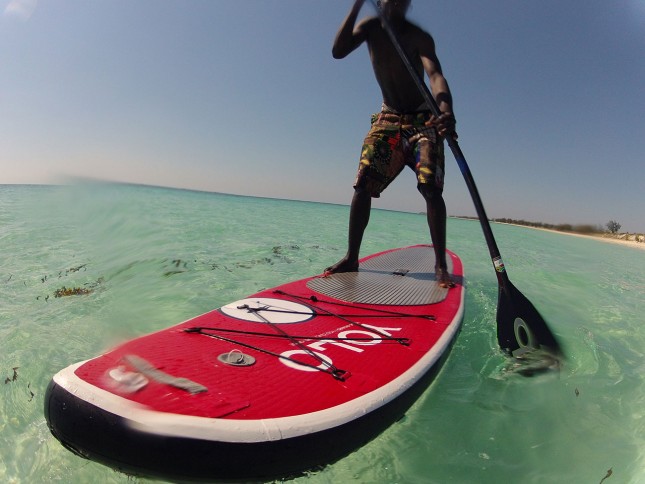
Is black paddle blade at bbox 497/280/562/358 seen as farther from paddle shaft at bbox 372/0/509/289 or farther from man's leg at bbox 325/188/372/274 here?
man's leg at bbox 325/188/372/274

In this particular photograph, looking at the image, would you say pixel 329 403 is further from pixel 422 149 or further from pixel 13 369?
pixel 422 149

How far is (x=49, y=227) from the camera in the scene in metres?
9.54

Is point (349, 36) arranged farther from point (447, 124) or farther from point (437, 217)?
point (437, 217)

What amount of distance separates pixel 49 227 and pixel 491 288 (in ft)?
33.2

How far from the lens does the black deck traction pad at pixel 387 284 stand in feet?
10.0

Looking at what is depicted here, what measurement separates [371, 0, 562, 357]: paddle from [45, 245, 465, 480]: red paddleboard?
47cm

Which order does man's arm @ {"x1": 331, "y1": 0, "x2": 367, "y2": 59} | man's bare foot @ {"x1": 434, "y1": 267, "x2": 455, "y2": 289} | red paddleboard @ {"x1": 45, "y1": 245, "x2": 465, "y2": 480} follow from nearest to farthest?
red paddleboard @ {"x1": 45, "y1": 245, "x2": 465, "y2": 480}, man's arm @ {"x1": 331, "y1": 0, "x2": 367, "y2": 59}, man's bare foot @ {"x1": 434, "y1": 267, "x2": 455, "y2": 289}

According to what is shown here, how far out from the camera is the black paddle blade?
2.66m

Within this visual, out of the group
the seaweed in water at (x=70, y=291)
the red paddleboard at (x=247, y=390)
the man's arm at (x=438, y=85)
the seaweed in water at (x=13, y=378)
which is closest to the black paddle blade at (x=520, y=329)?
the red paddleboard at (x=247, y=390)

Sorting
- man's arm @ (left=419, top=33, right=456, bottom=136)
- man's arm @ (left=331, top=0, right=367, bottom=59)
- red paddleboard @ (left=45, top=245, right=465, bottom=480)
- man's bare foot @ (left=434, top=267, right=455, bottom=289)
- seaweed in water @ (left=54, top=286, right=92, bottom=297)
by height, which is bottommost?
seaweed in water @ (left=54, top=286, right=92, bottom=297)

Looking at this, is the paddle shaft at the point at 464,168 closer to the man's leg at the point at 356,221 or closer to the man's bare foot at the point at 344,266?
the man's leg at the point at 356,221

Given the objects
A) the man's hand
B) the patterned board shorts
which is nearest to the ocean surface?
the patterned board shorts

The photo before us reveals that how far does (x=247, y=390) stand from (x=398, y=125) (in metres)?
2.93

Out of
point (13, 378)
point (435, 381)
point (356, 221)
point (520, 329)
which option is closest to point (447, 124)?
point (356, 221)
